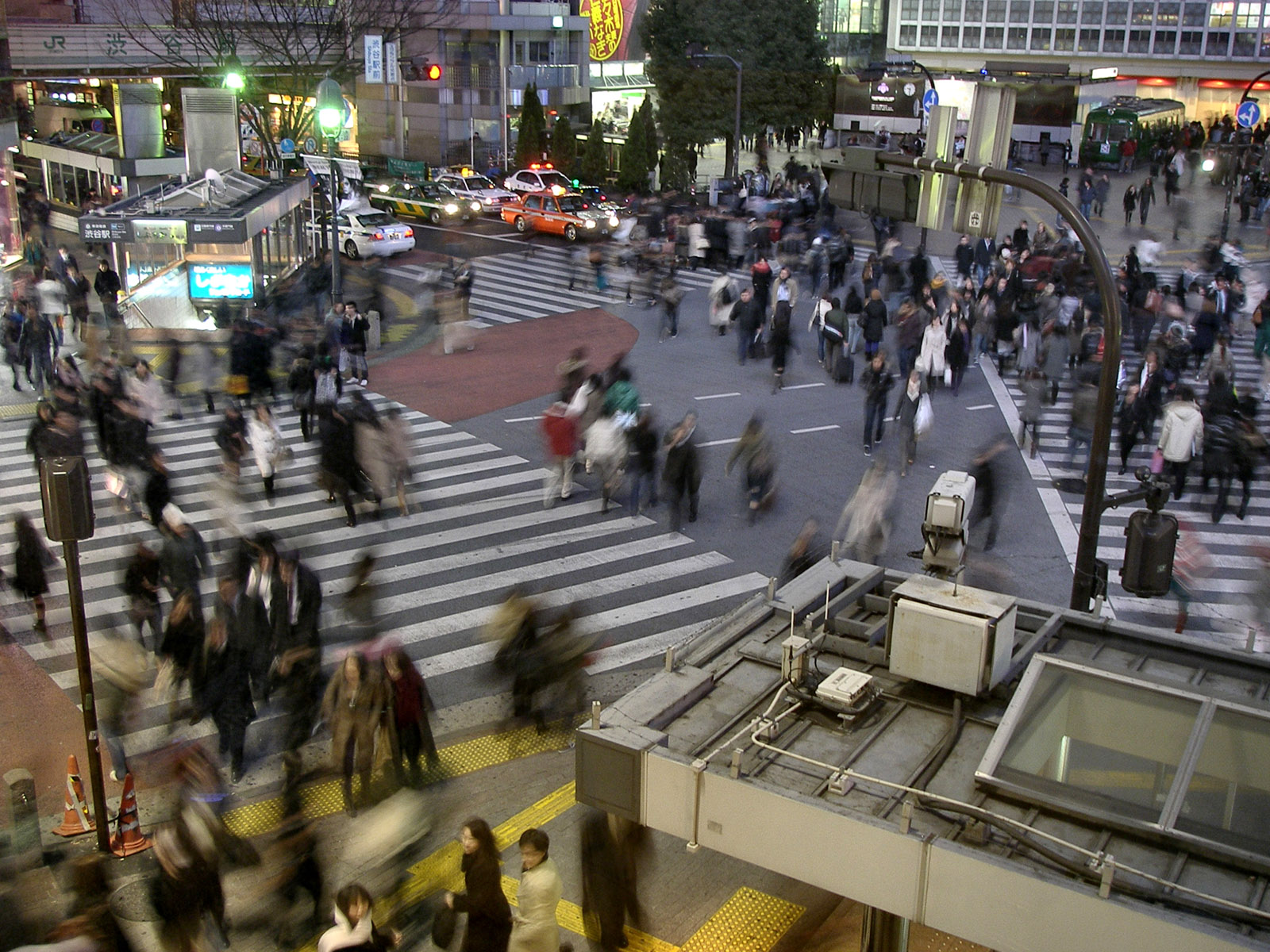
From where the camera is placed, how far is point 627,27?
63531 millimetres

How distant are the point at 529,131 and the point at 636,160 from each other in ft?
23.9

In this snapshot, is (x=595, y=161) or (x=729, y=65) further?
(x=595, y=161)

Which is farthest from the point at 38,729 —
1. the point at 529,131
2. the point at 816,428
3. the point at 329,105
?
the point at 529,131

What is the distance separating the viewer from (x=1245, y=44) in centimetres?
7612

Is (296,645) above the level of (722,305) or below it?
below

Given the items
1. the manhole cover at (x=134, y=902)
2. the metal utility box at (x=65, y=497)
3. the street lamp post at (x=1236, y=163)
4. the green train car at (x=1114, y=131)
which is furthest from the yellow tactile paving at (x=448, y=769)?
the green train car at (x=1114, y=131)

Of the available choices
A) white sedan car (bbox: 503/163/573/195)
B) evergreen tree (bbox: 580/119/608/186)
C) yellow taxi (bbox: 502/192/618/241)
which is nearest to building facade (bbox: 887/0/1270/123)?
evergreen tree (bbox: 580/119/608/186)

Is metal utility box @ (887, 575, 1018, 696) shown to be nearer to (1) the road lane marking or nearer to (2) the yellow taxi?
(1) the road lane marking

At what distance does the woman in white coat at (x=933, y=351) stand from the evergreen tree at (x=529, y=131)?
34.0m

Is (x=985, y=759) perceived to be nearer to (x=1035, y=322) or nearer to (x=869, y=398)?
(x=869, y=398)

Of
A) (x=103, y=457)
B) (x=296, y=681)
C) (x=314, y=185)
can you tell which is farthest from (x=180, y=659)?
(x=314, y=185)

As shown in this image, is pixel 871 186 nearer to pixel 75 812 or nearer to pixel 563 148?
pixel 75 812

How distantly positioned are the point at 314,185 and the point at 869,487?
25.8 m

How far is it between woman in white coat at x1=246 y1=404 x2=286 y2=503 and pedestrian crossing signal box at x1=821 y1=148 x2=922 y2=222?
8.78m
